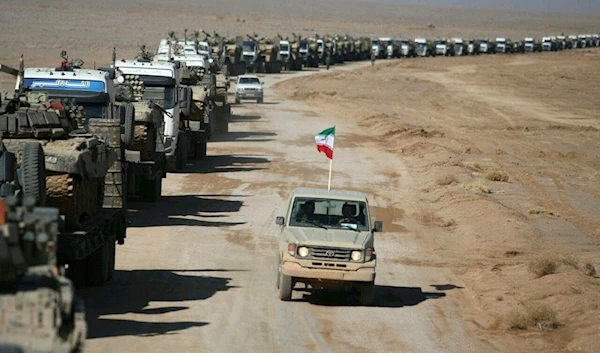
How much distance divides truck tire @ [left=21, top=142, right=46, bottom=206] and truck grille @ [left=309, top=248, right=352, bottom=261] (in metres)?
3.47

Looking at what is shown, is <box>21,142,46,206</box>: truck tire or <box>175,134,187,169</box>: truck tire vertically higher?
<box>21,142,46,206</box>: truck tire

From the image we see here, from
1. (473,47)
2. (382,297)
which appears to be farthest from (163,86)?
(473,47)

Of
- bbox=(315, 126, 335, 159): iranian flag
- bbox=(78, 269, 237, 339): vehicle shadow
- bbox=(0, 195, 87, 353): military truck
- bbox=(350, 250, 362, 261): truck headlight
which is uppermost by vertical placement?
bbox=(0, 195, 87, 353): military truck

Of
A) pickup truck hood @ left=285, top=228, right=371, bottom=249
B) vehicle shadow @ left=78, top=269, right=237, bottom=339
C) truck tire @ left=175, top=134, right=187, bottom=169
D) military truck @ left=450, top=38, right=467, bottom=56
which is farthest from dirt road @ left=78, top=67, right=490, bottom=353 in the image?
military truck @ left=450, top=38, right=467, bottom=56

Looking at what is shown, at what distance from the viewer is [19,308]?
23.1ft

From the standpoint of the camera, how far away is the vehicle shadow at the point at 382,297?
15.0m

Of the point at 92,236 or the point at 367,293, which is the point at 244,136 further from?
the point at 92,236

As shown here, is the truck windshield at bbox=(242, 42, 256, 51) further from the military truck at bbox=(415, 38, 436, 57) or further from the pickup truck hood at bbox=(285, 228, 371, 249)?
the pickup truck hood at bbox=(285, 228, 371, 249)

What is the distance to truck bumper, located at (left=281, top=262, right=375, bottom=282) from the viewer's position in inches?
562

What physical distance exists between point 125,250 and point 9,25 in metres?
86.5

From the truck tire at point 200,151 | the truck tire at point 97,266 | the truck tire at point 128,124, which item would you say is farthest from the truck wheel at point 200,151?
the truck tire at point 97,266

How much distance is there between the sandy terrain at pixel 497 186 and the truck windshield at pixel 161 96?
549 centimetres

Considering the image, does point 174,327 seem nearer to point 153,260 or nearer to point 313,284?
point 313,284

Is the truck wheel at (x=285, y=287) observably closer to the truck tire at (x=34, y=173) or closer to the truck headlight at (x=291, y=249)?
the truck headlight at (x=291, y=249)
